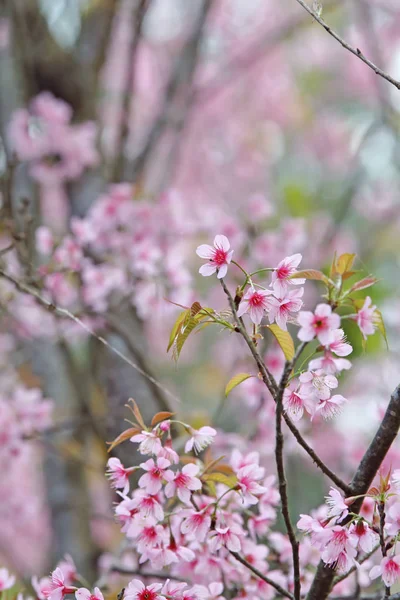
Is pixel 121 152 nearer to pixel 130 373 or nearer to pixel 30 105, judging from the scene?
pixel 30 105

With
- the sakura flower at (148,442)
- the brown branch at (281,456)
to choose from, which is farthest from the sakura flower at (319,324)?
the sakura flower at (148,442)

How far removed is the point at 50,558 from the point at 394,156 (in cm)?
232

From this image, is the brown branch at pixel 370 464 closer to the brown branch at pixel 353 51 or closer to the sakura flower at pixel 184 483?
the sakura flower at pixel 184 483

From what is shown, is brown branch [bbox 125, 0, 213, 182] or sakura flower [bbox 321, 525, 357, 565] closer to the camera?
sakura flower [bbox 321, 525, 357, 565]

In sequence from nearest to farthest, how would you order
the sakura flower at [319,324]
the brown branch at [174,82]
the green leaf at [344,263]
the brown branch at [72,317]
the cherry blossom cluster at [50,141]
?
the sakura flower at [319,324] < the green leaf at [344,263] < the brown branch at [72,317] < the cherry blossom cluster at [50,141] < the brown branch at [174,82]

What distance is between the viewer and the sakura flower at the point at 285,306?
31.3 inches

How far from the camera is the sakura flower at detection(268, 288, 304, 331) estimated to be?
0.79 m

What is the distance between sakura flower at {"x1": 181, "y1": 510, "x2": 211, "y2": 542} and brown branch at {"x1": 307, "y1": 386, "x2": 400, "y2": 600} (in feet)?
0.52

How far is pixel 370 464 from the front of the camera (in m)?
0.80

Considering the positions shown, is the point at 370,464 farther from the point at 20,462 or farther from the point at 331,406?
the point at 20,462

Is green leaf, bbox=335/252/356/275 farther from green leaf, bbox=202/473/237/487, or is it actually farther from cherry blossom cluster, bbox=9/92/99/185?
cherry blossom cluster, bbox=9/92/99/185

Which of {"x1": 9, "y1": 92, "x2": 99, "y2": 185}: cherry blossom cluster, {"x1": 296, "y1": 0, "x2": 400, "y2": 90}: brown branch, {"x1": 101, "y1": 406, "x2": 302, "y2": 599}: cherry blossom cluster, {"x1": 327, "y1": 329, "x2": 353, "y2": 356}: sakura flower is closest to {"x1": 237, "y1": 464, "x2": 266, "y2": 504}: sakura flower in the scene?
{"x1": 101, "y1": 406, "x2": 302, "y2": 599}: cherry blossom cluster

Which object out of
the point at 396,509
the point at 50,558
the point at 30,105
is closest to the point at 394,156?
the point at 30,105

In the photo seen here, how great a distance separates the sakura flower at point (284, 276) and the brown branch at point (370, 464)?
0.18m
